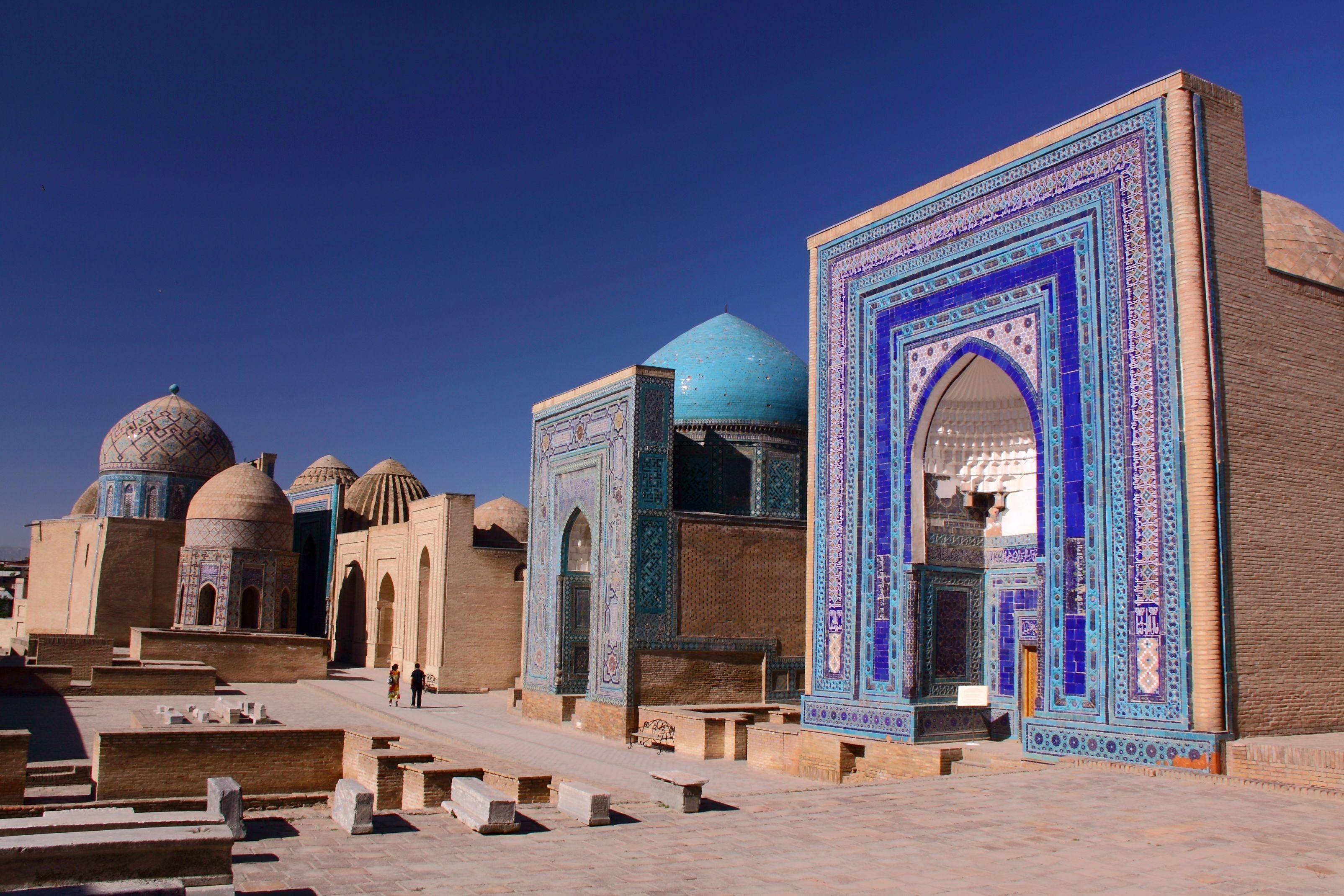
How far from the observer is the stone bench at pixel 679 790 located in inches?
239

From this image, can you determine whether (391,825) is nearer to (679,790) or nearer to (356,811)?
(356,811)

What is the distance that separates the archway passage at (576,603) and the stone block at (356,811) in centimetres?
879

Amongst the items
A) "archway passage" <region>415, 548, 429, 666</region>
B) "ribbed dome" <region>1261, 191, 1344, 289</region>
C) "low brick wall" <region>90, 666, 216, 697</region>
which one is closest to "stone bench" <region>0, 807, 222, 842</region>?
"ribbed dome" <region>1261, 191, 1344, 289</region>

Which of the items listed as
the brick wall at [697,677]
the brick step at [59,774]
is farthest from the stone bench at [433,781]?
the brick wall at [697,677]

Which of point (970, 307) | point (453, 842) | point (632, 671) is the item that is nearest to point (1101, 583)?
point (970, 307)

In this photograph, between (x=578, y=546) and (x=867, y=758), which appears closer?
(x=867, y=758)

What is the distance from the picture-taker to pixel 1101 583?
776cm

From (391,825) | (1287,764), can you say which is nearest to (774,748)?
(1287,764)

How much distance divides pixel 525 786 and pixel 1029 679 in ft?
16.9

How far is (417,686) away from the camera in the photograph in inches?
607

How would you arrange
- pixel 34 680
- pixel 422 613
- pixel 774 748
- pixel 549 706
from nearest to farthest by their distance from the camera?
pixel 774 748 < pixel 549 706 < pixel 34 680 < pixel 422 613

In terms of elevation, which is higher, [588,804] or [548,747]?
[588,804]

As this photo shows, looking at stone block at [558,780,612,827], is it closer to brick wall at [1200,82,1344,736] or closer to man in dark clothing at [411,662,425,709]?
brick wall at [1200,82,1344,736]

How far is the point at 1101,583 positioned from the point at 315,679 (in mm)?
14653
